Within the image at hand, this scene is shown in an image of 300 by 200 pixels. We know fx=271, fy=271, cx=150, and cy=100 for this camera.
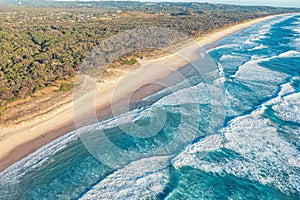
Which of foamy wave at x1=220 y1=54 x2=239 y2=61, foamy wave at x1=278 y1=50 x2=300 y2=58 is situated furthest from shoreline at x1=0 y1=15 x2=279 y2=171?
foamy wave at x1=278 y1=50 x2=300 y2=58

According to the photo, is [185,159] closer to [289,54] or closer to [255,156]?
[255,156]

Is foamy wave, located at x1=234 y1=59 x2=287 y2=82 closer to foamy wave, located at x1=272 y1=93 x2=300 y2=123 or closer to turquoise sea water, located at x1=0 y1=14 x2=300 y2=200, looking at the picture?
turquoise sea water, located at x1=0 y1=14 x2=300 y2=200

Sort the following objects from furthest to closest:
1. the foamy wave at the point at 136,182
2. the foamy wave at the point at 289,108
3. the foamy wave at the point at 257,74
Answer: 1. the foamy wave at the point at 257,74
2. the foamy wave at the point at 289,108
3. the foamy wave at the point at 136,182

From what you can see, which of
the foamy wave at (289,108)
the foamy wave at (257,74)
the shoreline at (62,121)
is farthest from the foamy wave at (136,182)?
the foamy wave at (257,74)

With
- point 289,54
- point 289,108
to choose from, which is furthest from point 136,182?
point 289,54

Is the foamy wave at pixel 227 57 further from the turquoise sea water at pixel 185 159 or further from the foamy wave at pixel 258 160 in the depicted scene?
the foamy wave at pixel 258 160

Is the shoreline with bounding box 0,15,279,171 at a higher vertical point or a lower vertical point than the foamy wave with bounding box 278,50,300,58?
higher

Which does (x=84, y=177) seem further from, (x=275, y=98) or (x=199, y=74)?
(x=199, y=74)
